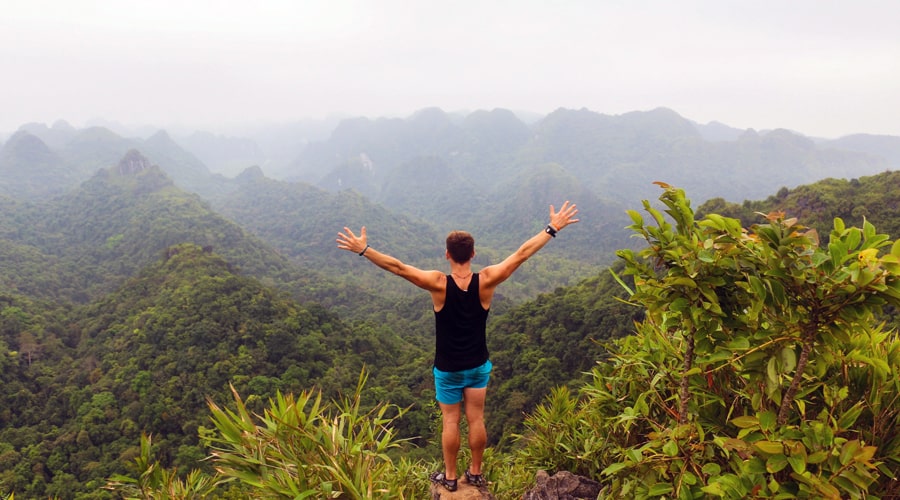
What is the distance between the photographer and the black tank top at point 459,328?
313 cm

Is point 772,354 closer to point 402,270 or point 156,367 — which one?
point 402,270

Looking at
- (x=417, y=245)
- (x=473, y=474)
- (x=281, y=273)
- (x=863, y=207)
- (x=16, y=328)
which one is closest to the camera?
(x=473, y=474)

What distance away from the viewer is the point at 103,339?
36.6 m

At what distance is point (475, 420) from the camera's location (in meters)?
3.47

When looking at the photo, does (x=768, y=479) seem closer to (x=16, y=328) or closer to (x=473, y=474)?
Answer: (x=473, y=474)

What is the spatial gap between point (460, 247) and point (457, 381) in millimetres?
1050

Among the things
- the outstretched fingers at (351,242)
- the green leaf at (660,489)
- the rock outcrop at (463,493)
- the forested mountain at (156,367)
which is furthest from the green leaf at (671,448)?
the forested mountain at (156,367)

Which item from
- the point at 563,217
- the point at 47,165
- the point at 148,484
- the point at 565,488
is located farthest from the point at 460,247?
the point at 47,165

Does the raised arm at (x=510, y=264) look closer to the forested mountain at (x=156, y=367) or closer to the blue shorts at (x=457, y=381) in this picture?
the blue shorts at (x=457, y=381)

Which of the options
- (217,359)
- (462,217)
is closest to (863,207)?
(217,359)

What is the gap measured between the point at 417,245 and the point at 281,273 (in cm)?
4804

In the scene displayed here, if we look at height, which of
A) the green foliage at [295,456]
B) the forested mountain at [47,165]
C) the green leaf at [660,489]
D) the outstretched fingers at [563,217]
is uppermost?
the forested mountain at [47,165]

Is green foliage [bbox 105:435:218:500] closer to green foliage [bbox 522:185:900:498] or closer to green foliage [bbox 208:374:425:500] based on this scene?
green foliage [bbox 208:374:425:500]

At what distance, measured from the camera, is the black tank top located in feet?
10.3
